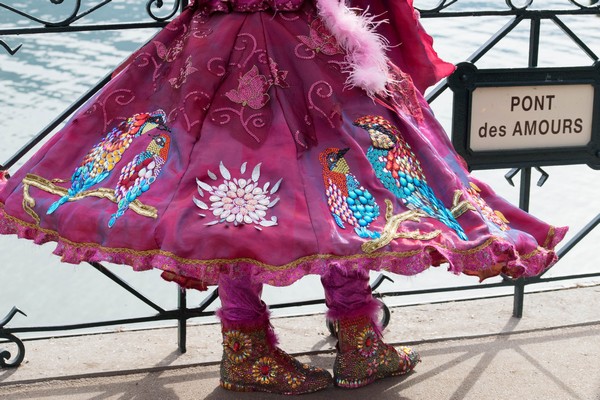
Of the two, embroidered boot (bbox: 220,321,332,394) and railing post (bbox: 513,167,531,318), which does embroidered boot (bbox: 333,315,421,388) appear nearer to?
embroidered boot (bbox: 220,321,332,394)

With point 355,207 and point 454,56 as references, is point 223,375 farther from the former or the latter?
point 454,56

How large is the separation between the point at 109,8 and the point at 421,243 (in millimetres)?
3577

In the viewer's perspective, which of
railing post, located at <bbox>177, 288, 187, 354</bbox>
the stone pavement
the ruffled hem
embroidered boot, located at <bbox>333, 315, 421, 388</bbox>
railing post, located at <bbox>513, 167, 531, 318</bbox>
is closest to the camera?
the ruffled hem

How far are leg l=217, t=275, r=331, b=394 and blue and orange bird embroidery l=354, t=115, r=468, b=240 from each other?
618 millimetres

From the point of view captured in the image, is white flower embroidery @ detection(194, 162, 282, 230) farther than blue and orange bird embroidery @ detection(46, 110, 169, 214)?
No

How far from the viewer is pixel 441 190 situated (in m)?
2.91

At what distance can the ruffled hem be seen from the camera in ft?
8.27

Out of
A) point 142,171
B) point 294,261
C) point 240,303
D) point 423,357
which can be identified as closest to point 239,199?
point 294,261

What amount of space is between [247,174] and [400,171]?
18.8 inches

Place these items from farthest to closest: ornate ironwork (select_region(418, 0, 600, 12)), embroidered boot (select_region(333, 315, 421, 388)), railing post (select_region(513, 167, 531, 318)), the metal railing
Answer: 1. railing post (select_region(513, 167, 531, 318))
2. ornate ironwork (select_region(418, 0, 600, 12))
3. the metal railing
4. embroidered boot (select_region(333, 315, 421, 388))

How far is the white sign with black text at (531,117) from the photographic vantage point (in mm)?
3844

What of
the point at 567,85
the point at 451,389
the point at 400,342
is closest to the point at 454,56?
the point at 567,85

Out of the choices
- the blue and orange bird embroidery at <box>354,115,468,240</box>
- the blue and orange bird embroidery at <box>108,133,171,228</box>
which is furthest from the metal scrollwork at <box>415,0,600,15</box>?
the blue and orange bird embroidery at <box>108,133,171,228</box>

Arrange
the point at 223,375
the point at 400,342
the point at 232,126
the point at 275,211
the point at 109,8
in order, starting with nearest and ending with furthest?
the point at 275,211 → the point at 232,126 → the point at 223,375 → the point at 400,342 → the point at 109,8
